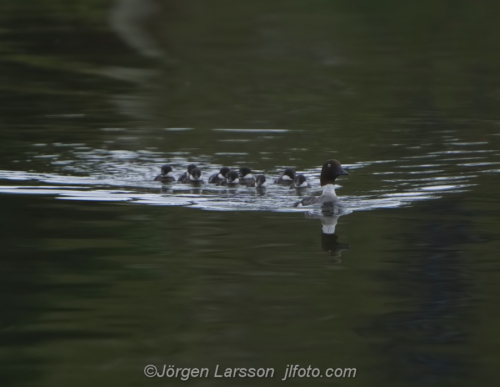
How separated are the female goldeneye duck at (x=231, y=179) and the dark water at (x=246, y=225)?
0.85 ft

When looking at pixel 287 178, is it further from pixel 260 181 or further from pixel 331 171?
pixel 331 171

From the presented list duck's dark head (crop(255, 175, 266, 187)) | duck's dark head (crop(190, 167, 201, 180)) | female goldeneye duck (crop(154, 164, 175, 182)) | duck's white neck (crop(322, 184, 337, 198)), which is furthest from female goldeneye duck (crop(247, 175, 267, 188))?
duck's white neck (crop(322, 184, 337, 198))

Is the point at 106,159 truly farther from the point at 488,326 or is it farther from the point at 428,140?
the point at 488,326

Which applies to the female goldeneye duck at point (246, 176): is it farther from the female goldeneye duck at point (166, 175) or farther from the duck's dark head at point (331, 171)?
the duck's dark head at point (331, 171)

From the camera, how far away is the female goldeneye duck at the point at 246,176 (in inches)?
552

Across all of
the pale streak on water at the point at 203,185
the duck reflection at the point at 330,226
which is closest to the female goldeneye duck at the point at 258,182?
the pale streak on water at the point at 203,185

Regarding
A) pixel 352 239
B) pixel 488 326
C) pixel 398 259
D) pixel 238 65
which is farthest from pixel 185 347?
pixel 238 65

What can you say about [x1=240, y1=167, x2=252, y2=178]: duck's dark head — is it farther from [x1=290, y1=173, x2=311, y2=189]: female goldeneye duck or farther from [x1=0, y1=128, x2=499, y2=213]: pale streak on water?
[x1=290, y1=173, x2=311, y2=189]: female goldeneye duck

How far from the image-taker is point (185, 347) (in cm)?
715

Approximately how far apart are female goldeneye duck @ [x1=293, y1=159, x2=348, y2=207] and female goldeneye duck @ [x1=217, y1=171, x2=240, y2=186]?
1.40m

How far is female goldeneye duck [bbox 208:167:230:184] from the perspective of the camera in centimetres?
1419

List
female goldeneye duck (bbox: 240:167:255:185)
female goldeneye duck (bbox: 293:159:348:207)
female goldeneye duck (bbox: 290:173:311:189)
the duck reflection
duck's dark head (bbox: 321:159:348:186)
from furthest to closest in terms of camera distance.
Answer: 1. female goldeneye duck (bbox: 240:167:255:185)
2. female goldeneye duck (bbox: 290:173:311:189)
3. duck's dark head (bbox: 321:159:348:186)
4. female goldeneye duck (bbox: 293:159:348:207)
5. the duck reflection

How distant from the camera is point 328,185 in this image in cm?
1281

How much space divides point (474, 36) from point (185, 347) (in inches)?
1193
